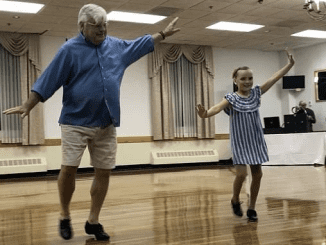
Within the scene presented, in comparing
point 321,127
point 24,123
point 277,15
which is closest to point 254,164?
point 277,15

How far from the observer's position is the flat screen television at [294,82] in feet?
40.3

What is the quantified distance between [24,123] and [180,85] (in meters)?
3.96

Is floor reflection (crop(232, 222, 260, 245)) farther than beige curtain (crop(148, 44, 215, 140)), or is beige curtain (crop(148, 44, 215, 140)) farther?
beige curtain (crop(148, 44, 215, 140))

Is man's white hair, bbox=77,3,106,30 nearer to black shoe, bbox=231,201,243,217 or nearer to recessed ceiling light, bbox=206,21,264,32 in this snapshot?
black shoe, bbox=231,201,243,217

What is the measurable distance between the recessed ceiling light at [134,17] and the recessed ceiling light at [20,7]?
1321 mm

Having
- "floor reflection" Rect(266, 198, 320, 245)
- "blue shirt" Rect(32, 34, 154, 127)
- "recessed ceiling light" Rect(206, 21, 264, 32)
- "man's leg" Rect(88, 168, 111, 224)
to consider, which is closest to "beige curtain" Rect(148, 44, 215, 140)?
"recessed ceiling light" Rect(206, 21, 264, 32)

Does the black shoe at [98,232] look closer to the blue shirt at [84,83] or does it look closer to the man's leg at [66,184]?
the man's leg at [66,184]

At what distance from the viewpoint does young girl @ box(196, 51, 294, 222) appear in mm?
3219

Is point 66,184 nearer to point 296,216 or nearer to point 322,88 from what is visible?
point 296,216

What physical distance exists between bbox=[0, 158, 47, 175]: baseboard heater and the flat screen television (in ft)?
22.3

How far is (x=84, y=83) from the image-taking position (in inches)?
97.5

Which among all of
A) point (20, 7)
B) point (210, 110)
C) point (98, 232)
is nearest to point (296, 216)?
point (210, 110)

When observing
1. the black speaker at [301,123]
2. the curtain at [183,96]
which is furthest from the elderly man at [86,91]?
the curtain at [183,96]

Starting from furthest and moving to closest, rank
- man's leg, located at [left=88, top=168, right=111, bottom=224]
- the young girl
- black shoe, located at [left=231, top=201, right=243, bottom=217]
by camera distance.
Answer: black shoe, located at [left=231, top=201, right=243, bottom=217]
the young girl
man's leg, located at [left=88, top=168, right=111, bottom=224]
